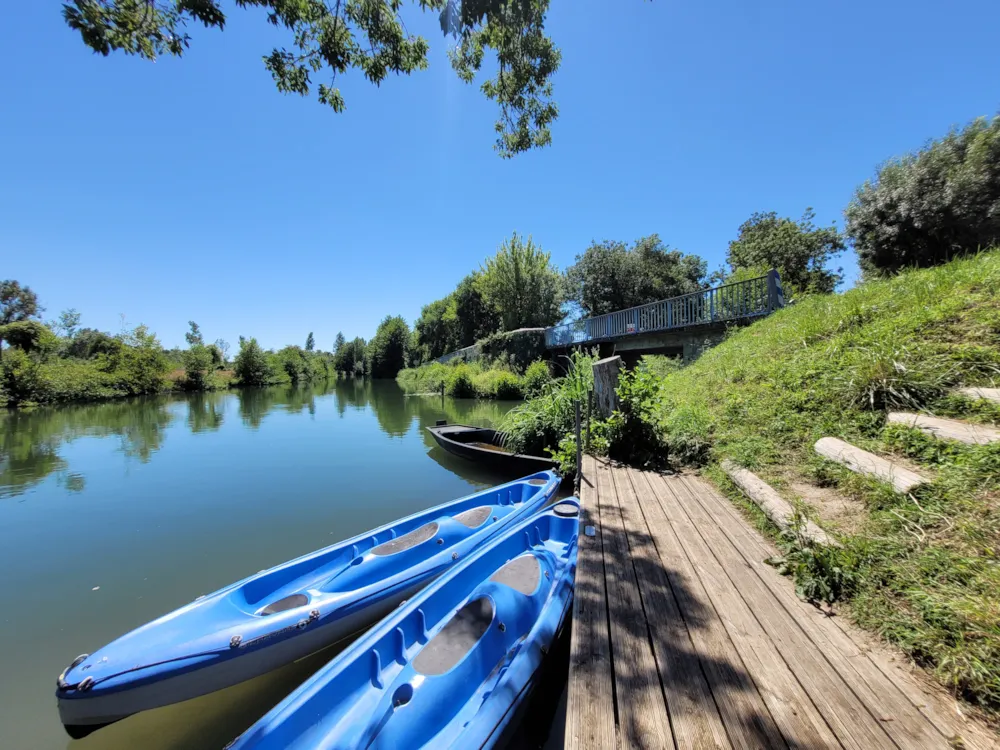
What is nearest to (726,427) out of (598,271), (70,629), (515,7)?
(515,7)

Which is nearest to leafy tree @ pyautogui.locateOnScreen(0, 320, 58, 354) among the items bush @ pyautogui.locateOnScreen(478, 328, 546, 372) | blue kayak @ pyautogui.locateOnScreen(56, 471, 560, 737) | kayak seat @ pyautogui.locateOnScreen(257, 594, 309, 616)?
bush @ pyautogui.locateOnScreen(478, 328, 546, 372)

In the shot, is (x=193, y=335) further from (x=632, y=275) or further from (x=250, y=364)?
(x=632, y=275)

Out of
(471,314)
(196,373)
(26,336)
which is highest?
(471,314)

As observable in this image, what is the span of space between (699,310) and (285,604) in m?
12.2

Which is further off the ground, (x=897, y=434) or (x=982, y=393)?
(x=982, y=393)

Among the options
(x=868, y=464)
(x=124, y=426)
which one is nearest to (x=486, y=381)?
(x=124, y=426)

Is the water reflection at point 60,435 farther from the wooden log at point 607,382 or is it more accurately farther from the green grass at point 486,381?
the green grass at point 486,381

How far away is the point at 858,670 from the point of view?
4.98 feet

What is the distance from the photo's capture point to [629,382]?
5.14m

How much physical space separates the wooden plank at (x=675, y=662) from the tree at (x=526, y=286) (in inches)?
924

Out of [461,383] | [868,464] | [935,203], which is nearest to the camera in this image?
[868,464]

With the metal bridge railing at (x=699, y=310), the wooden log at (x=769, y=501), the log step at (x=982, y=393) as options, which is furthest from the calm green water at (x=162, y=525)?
the metal bridge railing at (x=699, y=310)

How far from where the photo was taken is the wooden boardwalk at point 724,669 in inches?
50.5

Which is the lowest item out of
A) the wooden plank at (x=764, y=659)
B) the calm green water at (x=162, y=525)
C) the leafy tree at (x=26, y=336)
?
the calm green water at (x=162, y=525)
